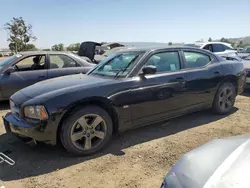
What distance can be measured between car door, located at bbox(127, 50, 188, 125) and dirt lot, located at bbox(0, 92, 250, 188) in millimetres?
386

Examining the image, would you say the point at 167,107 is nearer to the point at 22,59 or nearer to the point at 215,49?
the point at 22,59

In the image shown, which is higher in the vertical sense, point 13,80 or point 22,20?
point 22,20

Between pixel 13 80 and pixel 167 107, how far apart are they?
3991 millimetres

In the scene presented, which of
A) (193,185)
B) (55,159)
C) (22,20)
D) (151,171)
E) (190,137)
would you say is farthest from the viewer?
(22,20)

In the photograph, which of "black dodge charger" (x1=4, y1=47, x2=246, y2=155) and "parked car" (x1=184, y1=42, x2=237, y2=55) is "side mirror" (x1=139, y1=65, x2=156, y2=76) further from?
"parked car" (x1=184, y1=42, x2=237, y2=55)

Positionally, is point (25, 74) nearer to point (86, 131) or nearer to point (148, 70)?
point (86, 131)

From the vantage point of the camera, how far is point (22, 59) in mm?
6223

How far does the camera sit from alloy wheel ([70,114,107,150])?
3.37m

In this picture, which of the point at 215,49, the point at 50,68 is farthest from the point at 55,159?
the point at 215,49

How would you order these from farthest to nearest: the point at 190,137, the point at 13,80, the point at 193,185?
the point at 13,80, the point at 190,137, the point at 193,185

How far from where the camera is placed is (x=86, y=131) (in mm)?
3447

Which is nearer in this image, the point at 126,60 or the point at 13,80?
the point at 126,60

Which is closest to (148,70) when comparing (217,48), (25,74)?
(25,74)

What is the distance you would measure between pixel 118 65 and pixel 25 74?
3.10 metres
